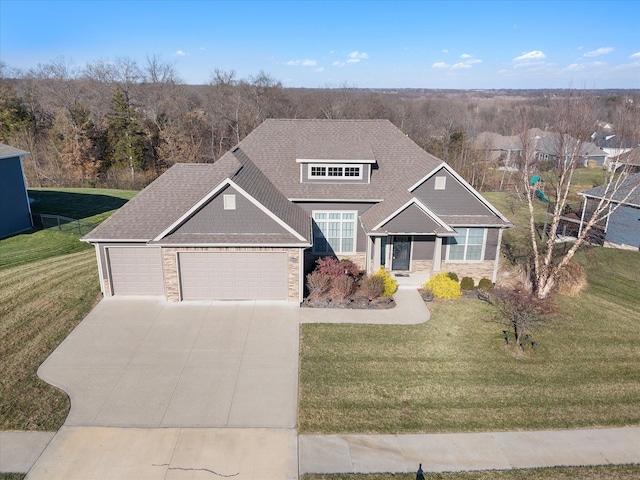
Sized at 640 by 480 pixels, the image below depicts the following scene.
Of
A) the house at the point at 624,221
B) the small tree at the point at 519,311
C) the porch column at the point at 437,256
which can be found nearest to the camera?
the small tree at the point at 519,311

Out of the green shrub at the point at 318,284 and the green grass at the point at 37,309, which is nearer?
the green grass at the point at 37,309

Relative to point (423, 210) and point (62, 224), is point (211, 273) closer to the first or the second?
point (423, 210)

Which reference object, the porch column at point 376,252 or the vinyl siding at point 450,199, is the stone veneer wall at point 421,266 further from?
the vinyl siding at point 450,199

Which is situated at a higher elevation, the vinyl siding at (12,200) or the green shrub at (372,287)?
the vinyl siding at (12,200)

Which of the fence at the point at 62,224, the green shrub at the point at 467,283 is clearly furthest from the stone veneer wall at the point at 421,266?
the fence at the point at 62,224

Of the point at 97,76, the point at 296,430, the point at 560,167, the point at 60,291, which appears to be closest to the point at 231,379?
the point at 296,430

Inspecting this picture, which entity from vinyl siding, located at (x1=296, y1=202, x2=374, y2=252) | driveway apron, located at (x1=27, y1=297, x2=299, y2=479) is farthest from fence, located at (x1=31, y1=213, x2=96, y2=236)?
vinyl siding, located at (x1=296, y1=202, x2=374, y2=252)

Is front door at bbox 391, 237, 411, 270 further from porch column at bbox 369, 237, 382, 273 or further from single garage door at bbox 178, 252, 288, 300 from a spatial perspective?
single garage door at bbox 178, 252, 288, 300
